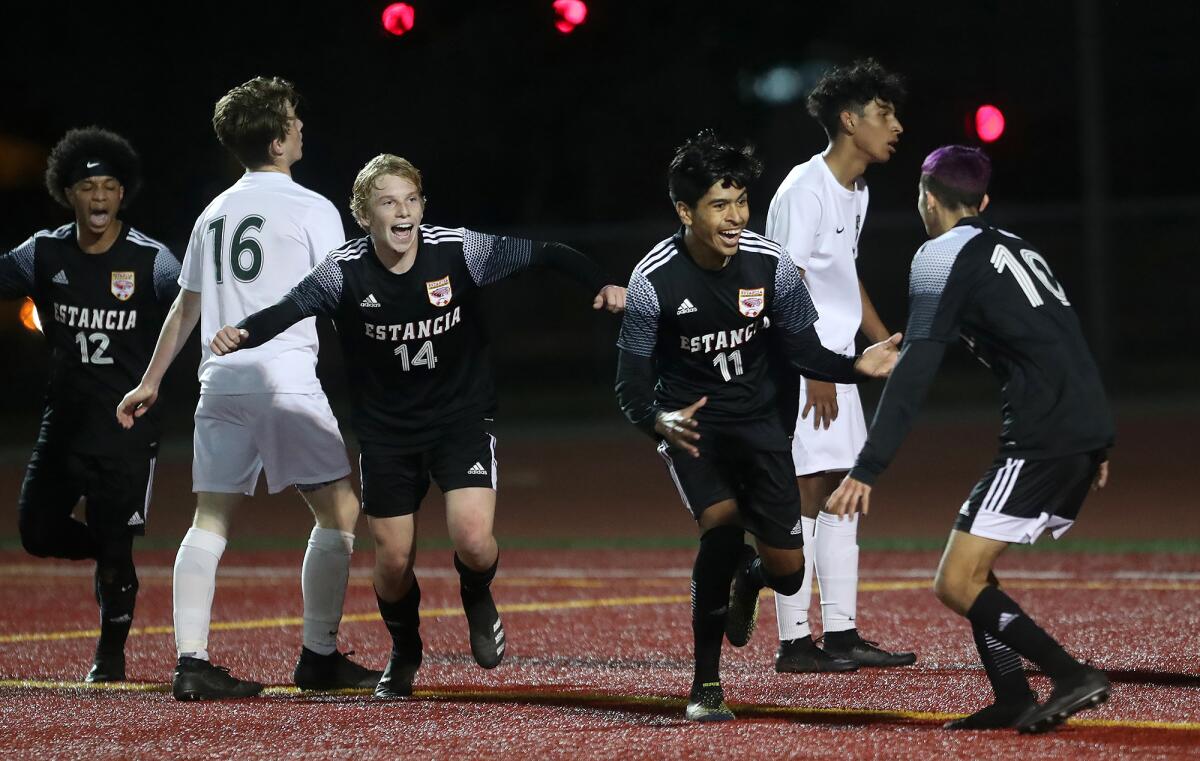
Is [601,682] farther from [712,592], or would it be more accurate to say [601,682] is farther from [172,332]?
[172,332]

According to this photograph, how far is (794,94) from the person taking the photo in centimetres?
3481

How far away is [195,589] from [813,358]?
2.63 meters

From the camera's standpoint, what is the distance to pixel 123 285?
316 inches

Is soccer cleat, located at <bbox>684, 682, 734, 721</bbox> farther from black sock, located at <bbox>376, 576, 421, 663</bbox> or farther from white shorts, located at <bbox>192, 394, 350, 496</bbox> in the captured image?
white shorts, located at <bbox>192, 394, 350, 496</bbox>

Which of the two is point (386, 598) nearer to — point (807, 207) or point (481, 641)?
point (481, 641)

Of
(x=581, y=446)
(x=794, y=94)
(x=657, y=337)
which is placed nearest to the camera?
(x=657, y=337)

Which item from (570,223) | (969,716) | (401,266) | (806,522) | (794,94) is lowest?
(969,716)

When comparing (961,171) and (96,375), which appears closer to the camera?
(961,171)

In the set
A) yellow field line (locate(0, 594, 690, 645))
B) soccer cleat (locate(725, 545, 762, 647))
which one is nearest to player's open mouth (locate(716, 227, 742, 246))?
soccer cleat (locate(725, 545, 762, 647))

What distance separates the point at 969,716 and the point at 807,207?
2.48 m

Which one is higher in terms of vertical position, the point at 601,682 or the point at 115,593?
the point at 115,593

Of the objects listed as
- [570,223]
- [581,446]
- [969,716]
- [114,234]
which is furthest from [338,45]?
[969,716]

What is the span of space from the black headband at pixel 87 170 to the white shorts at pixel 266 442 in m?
1.26

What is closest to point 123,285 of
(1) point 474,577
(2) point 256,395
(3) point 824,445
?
(2) point 256,395
